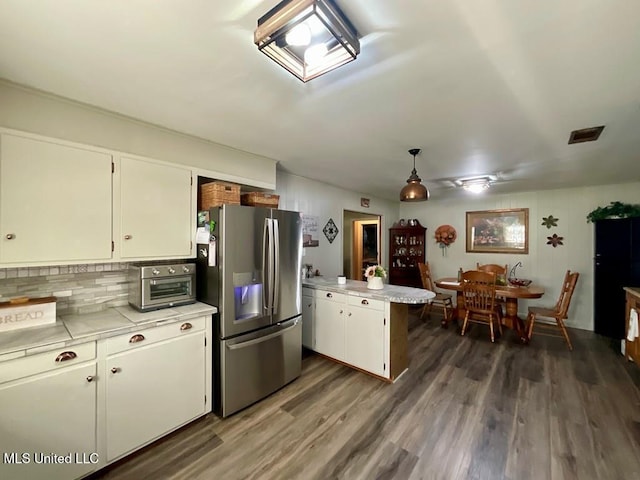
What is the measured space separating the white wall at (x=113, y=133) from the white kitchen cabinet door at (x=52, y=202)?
5.6 inches

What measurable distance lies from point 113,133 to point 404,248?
5.35 meters

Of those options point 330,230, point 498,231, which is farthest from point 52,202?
point 498,231

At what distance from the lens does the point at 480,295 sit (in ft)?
12.8

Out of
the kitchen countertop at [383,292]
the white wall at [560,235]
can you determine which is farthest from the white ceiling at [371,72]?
the white wall at [560,235]

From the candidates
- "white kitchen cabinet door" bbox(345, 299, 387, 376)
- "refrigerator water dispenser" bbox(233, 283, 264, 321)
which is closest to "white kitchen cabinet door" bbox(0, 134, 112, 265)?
"refrigerator water dispenser" bbox(233, 283, 264, 321)

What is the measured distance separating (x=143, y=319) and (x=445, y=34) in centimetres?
242

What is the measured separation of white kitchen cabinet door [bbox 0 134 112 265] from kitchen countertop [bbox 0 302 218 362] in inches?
17.0

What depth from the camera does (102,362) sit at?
164cm

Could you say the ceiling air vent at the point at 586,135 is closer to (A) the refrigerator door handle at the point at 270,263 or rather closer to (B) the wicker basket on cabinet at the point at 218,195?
(A) the refrigerator door handle at the point at 270,263

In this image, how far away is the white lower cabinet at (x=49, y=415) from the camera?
1363mm

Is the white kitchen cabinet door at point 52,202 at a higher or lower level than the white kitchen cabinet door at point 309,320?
higher

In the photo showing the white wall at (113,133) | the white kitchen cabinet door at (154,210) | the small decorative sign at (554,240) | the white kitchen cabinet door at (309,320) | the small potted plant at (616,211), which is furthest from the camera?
the small decorative sign at (554,240)

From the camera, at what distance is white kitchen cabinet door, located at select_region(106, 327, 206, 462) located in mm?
1689

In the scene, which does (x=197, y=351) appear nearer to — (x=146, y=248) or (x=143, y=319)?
(x=143, y=319)
